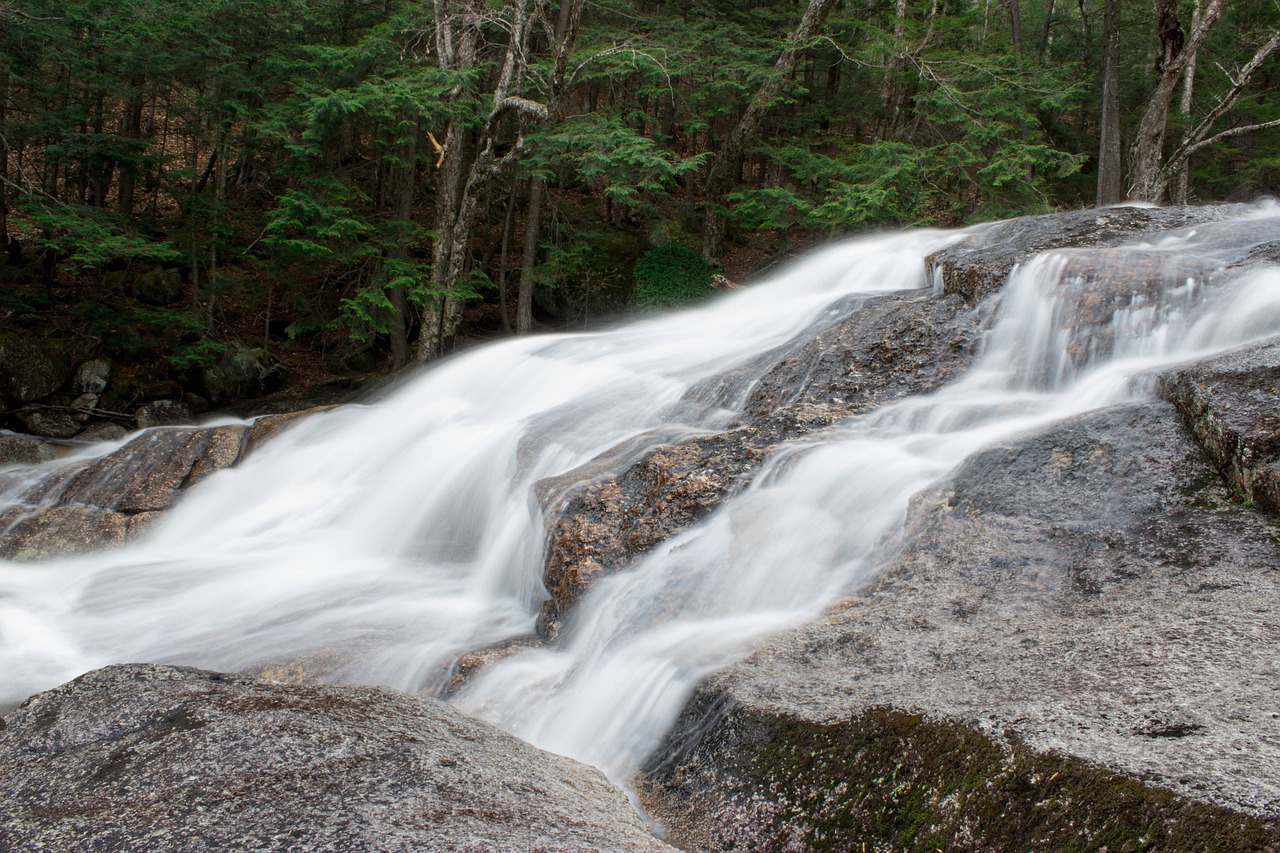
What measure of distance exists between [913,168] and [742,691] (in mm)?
13382

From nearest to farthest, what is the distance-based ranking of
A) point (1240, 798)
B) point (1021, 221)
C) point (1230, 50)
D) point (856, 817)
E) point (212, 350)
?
point (1240, 798) → point (856, 817) → point (1021, 221) → point (212, 350) → point (1230, 50)

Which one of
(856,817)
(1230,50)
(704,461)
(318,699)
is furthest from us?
(1230,50)

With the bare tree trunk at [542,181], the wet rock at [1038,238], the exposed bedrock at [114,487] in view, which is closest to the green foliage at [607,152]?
the bare tree trunk at [542,181]

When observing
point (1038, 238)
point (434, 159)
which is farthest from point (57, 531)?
point (434, 159)

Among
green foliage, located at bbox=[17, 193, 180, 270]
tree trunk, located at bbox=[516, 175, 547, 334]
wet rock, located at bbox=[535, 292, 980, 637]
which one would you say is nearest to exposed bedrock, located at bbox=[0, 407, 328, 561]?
green foliage, located at bbox=[17, 193, 180, 270]

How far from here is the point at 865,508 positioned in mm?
4648

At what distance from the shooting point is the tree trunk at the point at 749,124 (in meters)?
15.9

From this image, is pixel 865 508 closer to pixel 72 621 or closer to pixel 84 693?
pixel 84 693

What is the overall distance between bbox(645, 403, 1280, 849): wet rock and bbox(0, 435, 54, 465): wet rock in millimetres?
10508

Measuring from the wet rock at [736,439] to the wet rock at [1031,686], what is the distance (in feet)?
4.69

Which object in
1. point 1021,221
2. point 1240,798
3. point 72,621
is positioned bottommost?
point 72,621

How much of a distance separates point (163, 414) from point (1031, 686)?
552 inches

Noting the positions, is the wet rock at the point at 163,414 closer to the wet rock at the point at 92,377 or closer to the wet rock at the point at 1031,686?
the wet rock at the point at 92,377

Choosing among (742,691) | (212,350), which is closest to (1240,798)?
(742,691)
